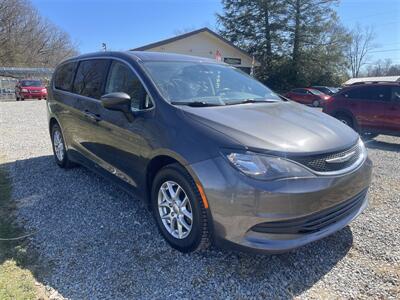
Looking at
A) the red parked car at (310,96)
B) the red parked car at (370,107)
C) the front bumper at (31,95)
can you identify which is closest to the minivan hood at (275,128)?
the red parked car at (370,107)

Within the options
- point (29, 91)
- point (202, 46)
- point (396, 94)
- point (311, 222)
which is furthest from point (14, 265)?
point (29, 91)

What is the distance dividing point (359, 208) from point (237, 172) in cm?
135

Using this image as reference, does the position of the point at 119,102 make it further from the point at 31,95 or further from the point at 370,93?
the point at 31,95

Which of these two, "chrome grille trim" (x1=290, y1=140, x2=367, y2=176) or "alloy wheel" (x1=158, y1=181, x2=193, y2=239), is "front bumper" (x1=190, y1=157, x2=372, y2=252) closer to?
"chrome grille trim" (x1=290, y1=140, x2=367, y2=176)

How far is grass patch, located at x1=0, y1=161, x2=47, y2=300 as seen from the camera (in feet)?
7.83

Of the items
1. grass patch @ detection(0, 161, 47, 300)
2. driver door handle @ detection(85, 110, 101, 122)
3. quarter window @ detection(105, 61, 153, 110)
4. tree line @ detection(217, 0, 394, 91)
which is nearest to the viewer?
grass patch @ detection(0, 161, 47, 300)

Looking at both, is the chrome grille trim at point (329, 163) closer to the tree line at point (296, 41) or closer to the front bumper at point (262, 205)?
the front bumper at point (262, 205)

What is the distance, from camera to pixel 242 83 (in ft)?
12.6

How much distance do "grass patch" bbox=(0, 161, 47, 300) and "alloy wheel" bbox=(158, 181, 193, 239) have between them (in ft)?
3.64

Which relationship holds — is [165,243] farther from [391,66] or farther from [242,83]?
[391,66]

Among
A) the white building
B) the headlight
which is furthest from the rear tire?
the white building

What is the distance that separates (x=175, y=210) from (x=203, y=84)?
141 centimetres

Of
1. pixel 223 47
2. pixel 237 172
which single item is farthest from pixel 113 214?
pixel 223 47

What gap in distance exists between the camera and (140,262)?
2.73 meters
